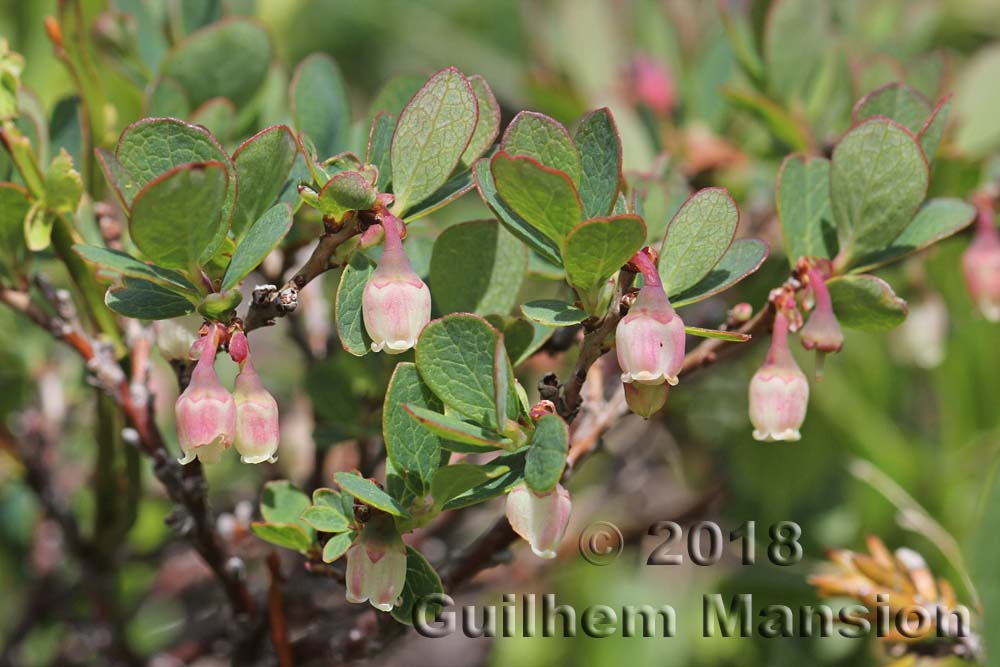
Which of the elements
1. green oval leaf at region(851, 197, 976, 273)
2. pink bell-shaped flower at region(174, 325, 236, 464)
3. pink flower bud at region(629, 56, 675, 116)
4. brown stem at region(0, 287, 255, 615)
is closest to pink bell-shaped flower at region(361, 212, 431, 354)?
pink bell-shaped flower at region(174, 325, 236, 464)

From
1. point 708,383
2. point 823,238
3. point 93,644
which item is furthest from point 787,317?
point 93,644

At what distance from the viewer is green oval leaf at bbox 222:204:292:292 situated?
2.11 feet

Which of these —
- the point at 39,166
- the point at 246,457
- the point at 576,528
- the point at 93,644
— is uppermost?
the point at 39,166

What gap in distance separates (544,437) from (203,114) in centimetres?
54

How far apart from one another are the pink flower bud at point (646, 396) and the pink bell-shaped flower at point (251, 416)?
0.25m

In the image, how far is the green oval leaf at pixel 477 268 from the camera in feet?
2.63

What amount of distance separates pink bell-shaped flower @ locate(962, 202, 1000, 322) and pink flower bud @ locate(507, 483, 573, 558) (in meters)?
0.63

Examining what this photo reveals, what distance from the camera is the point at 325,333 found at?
121 cm

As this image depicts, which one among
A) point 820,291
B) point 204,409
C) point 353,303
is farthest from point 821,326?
point 204,409

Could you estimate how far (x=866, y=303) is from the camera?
0.77 metres

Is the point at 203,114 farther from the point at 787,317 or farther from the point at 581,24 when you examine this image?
the point at 581,24

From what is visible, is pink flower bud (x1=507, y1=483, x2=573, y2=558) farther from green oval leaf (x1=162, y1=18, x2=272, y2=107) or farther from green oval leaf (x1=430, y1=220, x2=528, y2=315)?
green oval leaf (x1=162, y1=18, x2=272, y2=107)

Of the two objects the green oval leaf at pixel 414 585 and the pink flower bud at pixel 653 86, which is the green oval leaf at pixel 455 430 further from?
the pink flower bud at pixel 653 86

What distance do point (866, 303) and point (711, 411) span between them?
827 mm
